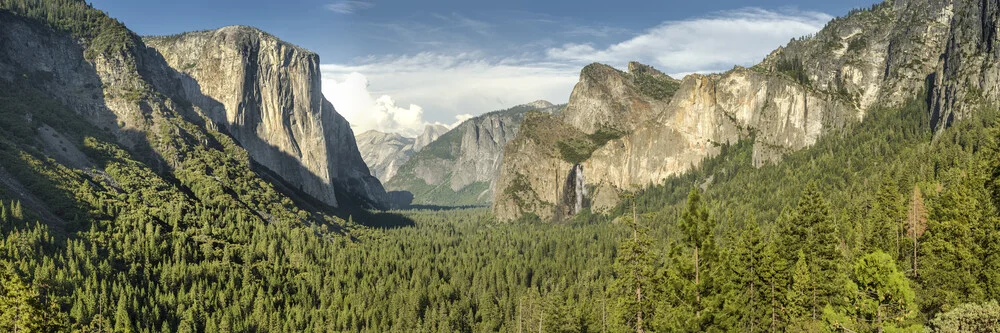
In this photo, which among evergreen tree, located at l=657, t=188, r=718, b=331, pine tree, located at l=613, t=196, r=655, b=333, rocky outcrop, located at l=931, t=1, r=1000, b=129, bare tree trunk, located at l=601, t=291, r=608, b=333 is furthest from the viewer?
rocky outcrop, located at l=931, t=1, r=1000, b=129

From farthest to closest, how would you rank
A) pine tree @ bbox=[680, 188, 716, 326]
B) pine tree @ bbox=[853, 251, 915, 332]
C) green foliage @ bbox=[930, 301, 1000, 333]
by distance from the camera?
pine tree @ bbox=[680, 188, 716, 326]
pine tree @ bbox=[853, 251, 915, 332]
green foliage @ bbox=[930, 301, 1000, 333]

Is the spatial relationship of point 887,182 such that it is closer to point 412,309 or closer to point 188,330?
point 412,309

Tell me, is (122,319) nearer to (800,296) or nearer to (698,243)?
(698,243)

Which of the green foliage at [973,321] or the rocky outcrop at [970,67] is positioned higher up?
the rocky outcrop at [970,67]

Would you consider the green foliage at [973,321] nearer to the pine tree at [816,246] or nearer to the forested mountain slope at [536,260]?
the forested mountain slope at [536,260]

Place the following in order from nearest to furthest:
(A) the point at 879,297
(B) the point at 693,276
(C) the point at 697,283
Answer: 1. (A) the point at 879,297
2. (C) the point at 697,283
3. (B) the point at 693,276

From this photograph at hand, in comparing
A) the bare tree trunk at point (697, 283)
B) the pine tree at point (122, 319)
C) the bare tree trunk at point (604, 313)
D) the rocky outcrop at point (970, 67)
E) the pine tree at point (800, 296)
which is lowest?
the pine tree at point (122, 319)

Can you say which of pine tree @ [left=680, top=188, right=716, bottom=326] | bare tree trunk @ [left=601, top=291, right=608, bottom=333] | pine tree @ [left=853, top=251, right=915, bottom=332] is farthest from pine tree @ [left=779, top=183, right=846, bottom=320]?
bare tree trunk @ [left=601, top=291, right=608, bottom=333]

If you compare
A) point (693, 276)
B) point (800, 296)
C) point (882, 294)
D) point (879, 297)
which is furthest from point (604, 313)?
point (882, 294)

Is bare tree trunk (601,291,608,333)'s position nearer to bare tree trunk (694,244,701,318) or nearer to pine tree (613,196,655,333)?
bare tree trunk (694,244,701,318)

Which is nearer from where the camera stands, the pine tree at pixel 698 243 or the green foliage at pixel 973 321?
the green foliage at pixel 973 321

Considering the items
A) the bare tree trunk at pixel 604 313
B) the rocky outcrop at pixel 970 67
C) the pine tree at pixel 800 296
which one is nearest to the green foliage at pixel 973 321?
the pine tree at pixel 800 296

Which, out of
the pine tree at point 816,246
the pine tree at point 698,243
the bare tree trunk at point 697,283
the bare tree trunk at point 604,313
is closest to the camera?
the bare tree trunk at point 697,283

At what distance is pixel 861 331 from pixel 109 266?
123960mm
